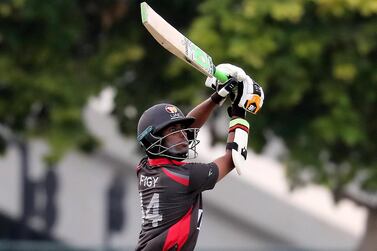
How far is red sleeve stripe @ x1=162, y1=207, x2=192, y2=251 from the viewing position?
21.0ft

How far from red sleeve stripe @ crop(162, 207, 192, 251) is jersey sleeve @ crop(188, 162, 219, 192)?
0.48 feet

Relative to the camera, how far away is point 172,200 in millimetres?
6348

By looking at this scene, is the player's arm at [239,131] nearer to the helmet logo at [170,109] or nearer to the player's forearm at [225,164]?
the player's forearm at [225,164]

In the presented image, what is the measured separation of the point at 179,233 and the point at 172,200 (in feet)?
0.56

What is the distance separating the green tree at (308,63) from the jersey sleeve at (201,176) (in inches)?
219

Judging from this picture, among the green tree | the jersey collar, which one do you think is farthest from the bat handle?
the green tree

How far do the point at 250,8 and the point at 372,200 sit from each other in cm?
420

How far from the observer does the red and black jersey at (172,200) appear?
6.34 m

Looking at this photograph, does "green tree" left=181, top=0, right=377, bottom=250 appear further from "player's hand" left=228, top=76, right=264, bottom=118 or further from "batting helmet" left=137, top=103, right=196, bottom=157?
"batting helmet" left=137, top=103, right=196, bottom=157

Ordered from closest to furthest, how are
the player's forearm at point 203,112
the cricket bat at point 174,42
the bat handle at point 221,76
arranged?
the cricket bat at point 174,42 → the bat handle at point 221,76 → the player's forearm at point 203,112

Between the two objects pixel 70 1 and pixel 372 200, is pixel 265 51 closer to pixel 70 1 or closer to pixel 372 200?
pixel 70 1

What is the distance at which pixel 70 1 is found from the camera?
501 inches

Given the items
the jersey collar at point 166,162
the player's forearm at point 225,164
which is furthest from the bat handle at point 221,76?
the jersey collar at point 166,162

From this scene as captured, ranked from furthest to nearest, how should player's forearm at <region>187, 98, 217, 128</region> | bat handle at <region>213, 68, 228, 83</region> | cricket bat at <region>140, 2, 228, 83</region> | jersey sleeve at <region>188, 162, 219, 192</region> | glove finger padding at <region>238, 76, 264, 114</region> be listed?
1. player's forearm at <region>187, 98, 217, 128</region>
2. bat handle at <region>213, 68, 228, 83</region>
3. glove finger padding at <region>238, 76, 264, 114</region>
4. jersey sleeve at <region>188, 162, 219, 192</region>
5. cricket bat at <region>140, 2, 228, 83</region>
